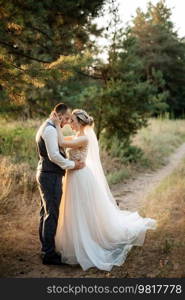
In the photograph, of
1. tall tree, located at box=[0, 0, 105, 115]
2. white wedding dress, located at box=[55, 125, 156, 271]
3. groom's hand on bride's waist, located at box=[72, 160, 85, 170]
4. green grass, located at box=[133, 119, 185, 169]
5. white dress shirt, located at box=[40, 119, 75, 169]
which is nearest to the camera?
white dress shirt, located at box=[40, 119, 75, 169]

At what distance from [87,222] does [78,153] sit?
985 millimetres

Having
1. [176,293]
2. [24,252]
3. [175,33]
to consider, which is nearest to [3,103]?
[24,252]

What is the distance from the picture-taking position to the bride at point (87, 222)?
5.45 meters

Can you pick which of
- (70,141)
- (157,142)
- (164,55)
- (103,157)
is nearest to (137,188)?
(103,157)

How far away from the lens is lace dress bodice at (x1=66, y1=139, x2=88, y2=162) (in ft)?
18.8

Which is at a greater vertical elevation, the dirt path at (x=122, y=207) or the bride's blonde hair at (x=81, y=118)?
the bride's blonde hair at (x=81, y=118)

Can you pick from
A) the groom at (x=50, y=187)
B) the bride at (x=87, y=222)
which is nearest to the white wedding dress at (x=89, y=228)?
the bride at (x=87, y=222)

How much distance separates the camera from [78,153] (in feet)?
18.8

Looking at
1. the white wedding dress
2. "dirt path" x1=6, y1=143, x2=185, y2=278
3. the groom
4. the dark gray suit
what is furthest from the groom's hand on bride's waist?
"dirt path" x1=6, y1=143, x2=185, y2=278

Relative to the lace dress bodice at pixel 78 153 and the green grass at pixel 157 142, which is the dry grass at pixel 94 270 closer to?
the lace dress bodice at pixel 78 153

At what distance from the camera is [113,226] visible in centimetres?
591

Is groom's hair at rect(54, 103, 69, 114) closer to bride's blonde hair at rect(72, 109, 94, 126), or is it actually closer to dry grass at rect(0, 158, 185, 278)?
bride's blonde hair at rect(72, 109, 94, 126)

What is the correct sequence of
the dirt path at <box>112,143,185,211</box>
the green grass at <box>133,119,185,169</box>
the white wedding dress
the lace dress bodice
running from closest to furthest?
the white wedding dress, the lace dress bodice, the dirt path at <box>112,143,185,211</box>, the green grass at <box>133,119,185,169</box>

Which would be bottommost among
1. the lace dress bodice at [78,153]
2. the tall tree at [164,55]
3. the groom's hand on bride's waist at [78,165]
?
the groom's hand on bride's waist at [78,165]
